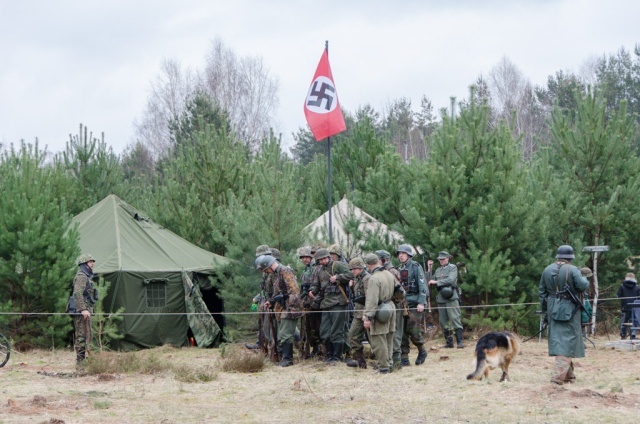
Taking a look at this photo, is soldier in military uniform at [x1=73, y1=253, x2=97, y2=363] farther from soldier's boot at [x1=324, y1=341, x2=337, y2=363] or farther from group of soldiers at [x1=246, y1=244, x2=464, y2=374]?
soldier's boot at [x1=324, y1=341, x2=337, y2=363]

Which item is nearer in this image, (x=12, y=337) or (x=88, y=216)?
(x=12, y=337)

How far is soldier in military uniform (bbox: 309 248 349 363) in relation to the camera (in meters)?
12.3

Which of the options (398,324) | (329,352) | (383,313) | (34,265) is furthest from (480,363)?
(34,265)

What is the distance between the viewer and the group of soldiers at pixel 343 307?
11047 mm

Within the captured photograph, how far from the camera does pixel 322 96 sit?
15.6m

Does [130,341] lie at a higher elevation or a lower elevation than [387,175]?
lower

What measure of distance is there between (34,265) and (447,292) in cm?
725

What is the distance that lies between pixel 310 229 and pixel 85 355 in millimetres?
5220

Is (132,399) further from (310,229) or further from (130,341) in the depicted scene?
(310,229)

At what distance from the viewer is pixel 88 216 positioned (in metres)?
17.0

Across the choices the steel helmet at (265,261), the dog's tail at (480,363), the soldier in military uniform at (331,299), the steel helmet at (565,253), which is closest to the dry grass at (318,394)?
the dog's tail at (480,363)

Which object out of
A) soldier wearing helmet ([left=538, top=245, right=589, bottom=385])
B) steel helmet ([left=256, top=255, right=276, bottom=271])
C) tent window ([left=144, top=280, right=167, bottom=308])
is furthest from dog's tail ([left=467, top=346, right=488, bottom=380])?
tent window ([left=144, top=280, right=167, bottom=308])

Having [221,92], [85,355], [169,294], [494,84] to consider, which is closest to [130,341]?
[169,294]

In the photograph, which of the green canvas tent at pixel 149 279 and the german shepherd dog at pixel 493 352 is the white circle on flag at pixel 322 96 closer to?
the green canvas tent at pixel 149 279
